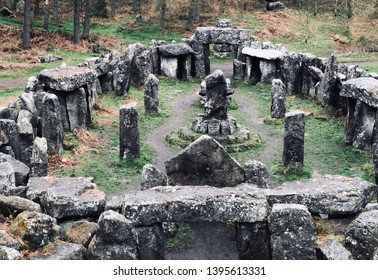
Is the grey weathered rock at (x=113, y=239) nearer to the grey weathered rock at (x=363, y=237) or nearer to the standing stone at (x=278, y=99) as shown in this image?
the grey weathered rock at (x=363, y=237)

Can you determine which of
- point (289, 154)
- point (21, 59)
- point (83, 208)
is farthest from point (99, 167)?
point (21, 59)

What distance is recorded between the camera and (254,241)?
1162 centimetres

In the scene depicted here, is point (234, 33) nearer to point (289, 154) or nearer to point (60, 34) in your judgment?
point (60, 34)

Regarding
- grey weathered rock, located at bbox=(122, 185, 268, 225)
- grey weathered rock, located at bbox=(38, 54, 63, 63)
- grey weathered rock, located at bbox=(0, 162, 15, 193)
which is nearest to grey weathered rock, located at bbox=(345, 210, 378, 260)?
grey weathered rock, located at bbox=(122, 185, 268, 225)

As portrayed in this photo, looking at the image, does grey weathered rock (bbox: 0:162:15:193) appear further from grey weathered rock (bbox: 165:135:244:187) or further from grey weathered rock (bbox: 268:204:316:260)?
grey weathered rock (bbox: 268:204:316:260)

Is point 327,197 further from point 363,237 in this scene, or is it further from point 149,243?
point 149,243

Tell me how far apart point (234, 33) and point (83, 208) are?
79.3ft

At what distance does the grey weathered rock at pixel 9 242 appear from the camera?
1023 cm

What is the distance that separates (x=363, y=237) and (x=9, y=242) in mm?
6014

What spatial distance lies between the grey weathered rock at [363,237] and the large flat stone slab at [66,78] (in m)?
13.7

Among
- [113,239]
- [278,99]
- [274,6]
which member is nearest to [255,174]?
[113,239]

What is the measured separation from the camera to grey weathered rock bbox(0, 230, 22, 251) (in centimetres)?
1023
